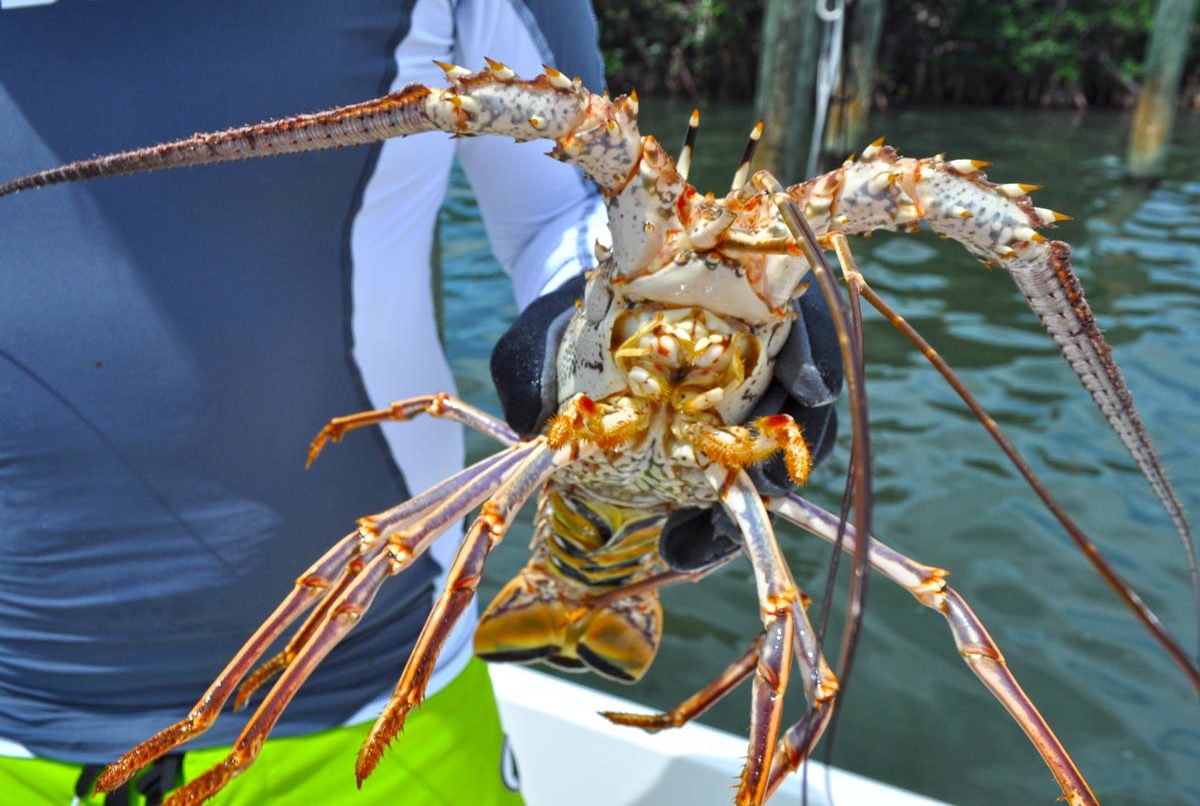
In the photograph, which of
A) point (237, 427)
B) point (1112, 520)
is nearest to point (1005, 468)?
point (1112, 520)

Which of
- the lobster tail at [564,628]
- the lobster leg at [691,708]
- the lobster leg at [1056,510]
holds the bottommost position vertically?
the lobster tail at [564,628]

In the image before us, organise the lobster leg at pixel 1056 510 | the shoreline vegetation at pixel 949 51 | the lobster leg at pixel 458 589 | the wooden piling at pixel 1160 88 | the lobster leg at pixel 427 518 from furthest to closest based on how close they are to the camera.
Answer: the shoreline vegetation at pixel 949 51, the wooden piling at pixel 1160 88, the lobster leg at pixel 427 518, the lobster leg at pixel 458 589, the lobster leg at pixel 1056 510

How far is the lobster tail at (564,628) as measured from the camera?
1865 mm

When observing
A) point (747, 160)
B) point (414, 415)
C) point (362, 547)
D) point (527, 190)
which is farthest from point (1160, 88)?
point (362, 547)

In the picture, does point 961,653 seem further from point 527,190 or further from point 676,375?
point 527,190

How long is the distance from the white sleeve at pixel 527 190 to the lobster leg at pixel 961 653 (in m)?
0.58

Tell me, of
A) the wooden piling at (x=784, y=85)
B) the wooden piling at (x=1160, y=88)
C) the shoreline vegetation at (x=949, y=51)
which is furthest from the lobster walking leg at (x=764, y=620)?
the shoreline vegetation at (x=949, y=51)

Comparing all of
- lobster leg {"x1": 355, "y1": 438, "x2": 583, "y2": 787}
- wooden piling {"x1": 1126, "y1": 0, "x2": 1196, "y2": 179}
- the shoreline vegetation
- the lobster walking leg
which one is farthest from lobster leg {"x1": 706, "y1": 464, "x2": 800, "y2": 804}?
the shoreline vegetation

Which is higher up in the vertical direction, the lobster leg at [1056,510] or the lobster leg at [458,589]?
the lobster leg at [1056,510]

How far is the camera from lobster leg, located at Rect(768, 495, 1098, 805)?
115 centimetres

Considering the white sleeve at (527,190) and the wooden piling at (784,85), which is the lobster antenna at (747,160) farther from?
the wooden piling at (784,85)

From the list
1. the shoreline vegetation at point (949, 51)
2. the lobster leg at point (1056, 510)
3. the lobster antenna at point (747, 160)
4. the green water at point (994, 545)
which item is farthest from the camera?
the shoreline vegetation at point (949, 51)

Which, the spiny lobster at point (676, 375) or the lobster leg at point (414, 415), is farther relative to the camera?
the lobster leg at point (414, 415)

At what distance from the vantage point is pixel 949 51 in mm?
20625
